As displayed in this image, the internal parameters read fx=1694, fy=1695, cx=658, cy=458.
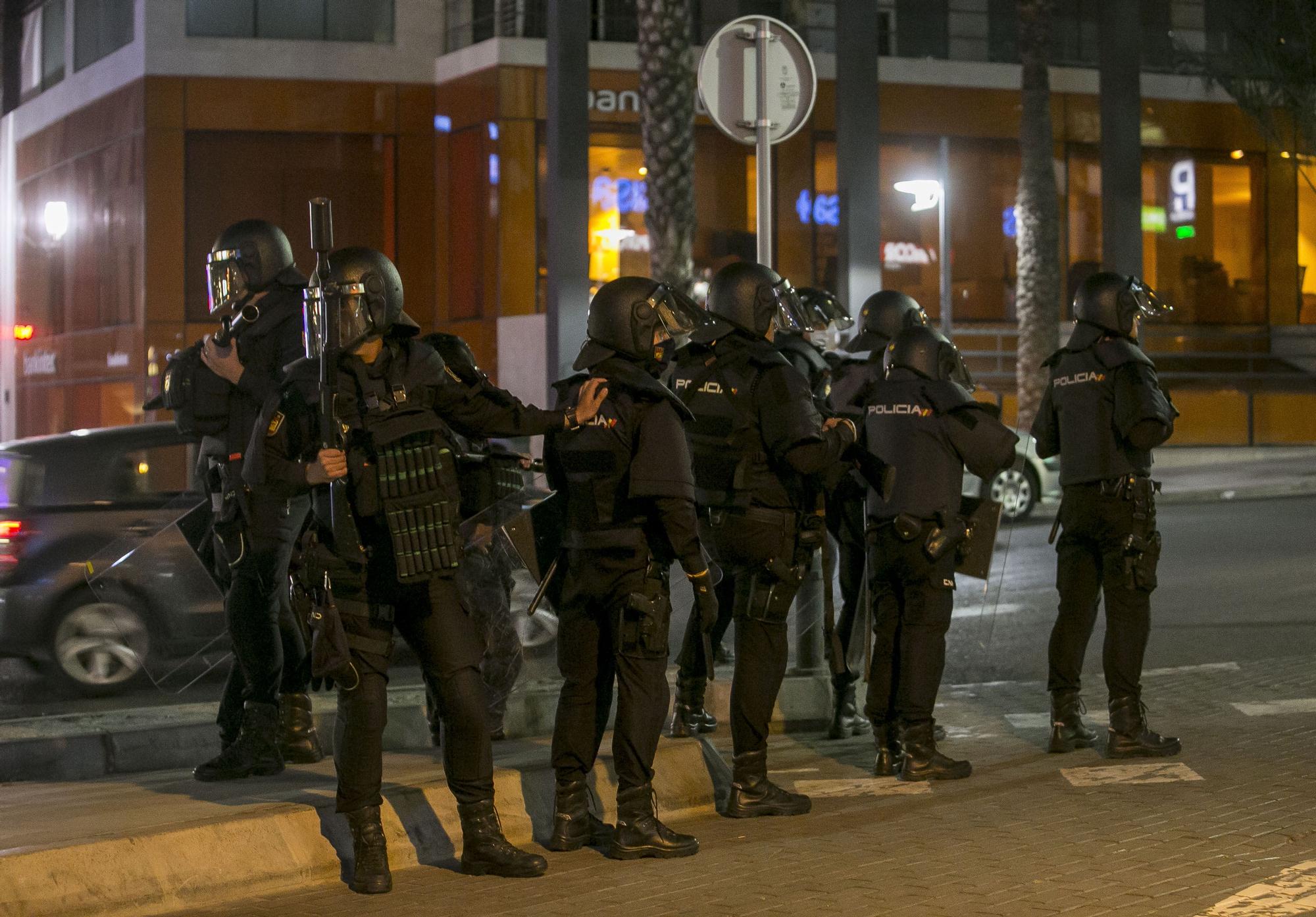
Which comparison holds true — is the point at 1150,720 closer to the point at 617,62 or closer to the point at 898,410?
the point at 898,410

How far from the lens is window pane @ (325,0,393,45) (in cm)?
2908

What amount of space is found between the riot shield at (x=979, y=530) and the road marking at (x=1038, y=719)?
1.10m

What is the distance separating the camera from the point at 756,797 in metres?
6.29

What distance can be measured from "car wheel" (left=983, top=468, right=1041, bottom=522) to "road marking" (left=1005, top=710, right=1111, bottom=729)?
30.4ft

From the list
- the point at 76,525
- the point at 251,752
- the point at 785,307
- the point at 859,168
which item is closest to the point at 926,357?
the point at 785,307

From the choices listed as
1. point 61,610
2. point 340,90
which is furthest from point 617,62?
point 61,610

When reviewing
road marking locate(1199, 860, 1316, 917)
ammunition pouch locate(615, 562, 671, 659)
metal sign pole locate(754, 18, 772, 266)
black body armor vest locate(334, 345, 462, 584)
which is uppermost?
metal sign pole locate(754, 18, 772, 266)

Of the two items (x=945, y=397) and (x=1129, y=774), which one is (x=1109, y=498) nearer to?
(x=945, y=397)

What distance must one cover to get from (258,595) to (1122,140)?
14089 mm

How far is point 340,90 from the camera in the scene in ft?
95.3

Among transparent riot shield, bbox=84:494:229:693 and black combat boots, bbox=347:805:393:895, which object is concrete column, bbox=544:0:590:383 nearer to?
transparent riot shield, bbox=84:494:229:693

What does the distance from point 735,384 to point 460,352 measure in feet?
3.52

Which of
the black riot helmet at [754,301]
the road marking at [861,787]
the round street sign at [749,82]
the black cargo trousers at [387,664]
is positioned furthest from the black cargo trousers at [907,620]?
the round street sign at [749,82]

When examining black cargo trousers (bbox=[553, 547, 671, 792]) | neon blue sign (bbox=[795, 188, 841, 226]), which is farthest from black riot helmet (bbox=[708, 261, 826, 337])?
neon blue sign (bbox=[795, 188, 841, 226])
